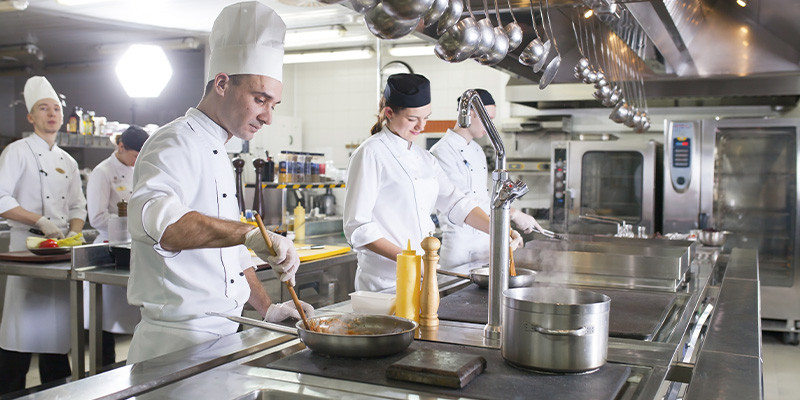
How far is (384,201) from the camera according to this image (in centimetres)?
285

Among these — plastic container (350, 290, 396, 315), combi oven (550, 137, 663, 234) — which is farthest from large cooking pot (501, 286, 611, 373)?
combi oven (550, 137, 663, 234)

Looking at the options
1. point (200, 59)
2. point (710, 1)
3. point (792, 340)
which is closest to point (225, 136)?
point (710, 1)

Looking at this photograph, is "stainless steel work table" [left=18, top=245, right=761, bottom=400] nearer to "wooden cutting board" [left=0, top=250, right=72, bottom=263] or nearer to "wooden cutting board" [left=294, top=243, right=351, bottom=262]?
"wooden cutting board" [left=294, top=243, right=351, bottom=262]

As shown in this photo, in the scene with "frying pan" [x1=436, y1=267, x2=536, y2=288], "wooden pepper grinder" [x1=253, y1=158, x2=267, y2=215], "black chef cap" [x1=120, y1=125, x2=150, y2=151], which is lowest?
"frying pan" [x1=436, y1=267, x2=536, y2=288]

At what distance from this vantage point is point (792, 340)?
5.67 m

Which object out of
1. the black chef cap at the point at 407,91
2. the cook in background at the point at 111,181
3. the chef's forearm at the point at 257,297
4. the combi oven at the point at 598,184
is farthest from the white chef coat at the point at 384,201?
the combi oven at the point at 598,184

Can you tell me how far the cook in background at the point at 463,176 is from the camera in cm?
399

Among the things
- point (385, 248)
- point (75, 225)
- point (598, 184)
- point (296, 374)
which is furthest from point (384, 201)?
point (598, 184)

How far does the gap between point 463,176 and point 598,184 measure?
115 inches

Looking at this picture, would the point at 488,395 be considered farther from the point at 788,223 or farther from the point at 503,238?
the point at 788,223

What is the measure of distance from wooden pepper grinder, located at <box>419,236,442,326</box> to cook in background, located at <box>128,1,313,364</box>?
11.7 inches

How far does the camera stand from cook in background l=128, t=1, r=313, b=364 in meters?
1.63

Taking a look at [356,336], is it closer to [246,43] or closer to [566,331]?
[566,331]

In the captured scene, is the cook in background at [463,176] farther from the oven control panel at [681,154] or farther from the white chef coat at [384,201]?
A: the oven control panel at [681,154]
